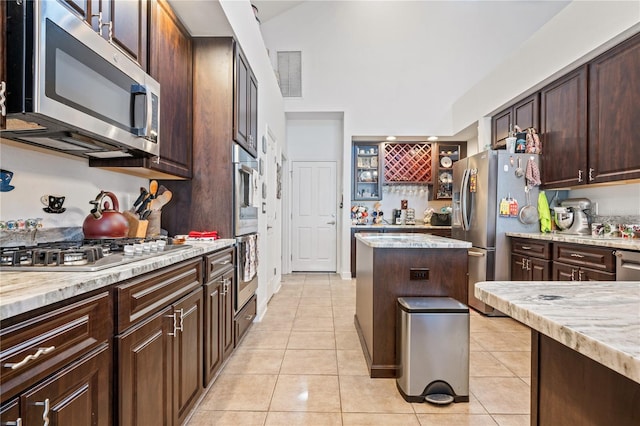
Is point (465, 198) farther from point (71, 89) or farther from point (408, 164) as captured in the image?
point (71, 89)

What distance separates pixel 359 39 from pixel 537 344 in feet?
19.7

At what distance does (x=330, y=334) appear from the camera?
305 centimetres

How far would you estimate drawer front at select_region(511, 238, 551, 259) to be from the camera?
3082mm

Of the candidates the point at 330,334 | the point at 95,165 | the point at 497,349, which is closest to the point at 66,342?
the point at 95,165

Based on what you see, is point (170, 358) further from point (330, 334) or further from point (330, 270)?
point (330, 270)

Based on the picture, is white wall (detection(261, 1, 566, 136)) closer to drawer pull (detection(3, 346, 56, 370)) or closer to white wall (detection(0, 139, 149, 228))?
white wall (detection(0, 139, 149, 228))

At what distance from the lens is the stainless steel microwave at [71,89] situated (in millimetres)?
1106

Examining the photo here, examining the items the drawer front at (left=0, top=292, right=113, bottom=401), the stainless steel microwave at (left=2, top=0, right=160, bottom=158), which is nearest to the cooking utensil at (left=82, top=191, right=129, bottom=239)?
the stainless steel microwave at (left=2, top=0, right=160, bottom=158)

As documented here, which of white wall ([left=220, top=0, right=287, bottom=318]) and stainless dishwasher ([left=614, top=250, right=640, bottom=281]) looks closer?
stainless dishwasher ([left=614, top=250, right=640, bottom=281])

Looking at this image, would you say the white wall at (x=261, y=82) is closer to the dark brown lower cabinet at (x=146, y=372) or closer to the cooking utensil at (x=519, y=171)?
the dark brown lower cabinet at (x=146, y=372)

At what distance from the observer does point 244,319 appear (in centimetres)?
286

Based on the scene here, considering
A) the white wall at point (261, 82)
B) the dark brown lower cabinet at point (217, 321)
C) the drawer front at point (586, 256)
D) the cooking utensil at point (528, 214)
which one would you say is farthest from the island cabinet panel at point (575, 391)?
the cooking utensil at point (528, 214)

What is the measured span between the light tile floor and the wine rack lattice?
302cm

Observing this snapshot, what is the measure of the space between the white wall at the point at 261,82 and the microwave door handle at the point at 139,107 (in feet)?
3.06
